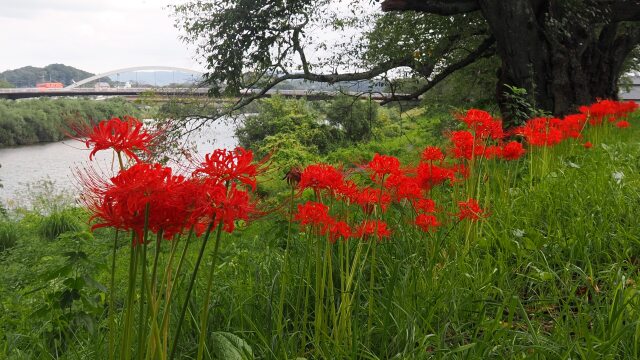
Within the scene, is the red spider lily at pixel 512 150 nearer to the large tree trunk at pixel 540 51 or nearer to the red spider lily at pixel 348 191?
the red spider lily at pixel 348 191

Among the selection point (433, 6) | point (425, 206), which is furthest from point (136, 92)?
point (425, 206)

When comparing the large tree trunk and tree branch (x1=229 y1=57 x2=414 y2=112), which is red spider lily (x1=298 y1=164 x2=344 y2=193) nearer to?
the large tree trunk

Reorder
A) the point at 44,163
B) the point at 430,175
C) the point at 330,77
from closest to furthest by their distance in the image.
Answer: the point at 430,175 < the point at 330,77 < the point at 44,163

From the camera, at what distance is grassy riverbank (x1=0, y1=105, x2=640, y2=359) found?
207 centimetres

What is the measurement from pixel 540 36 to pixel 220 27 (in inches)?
205

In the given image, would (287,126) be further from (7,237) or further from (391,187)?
(391,187)

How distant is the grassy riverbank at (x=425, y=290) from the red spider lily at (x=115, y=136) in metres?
0.27

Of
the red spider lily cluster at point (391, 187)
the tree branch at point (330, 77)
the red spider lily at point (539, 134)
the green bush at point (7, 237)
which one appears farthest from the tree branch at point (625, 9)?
the green bush at point (7, 237)

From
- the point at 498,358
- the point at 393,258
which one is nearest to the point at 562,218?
the point at 393,258

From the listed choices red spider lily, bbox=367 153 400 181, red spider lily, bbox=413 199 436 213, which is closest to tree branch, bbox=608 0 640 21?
red spider lily, bbox=413 199 436 213

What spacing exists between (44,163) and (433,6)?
2170 cm

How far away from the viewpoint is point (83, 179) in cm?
133

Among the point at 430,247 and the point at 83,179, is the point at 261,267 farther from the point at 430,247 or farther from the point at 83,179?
the point at 83,179

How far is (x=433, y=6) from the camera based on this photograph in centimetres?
877
